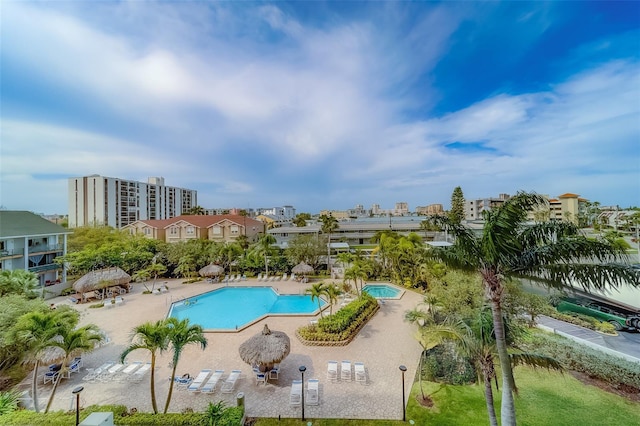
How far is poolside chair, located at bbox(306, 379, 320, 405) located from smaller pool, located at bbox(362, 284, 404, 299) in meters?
12.0

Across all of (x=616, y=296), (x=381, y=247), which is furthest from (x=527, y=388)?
(x=381, y=247)

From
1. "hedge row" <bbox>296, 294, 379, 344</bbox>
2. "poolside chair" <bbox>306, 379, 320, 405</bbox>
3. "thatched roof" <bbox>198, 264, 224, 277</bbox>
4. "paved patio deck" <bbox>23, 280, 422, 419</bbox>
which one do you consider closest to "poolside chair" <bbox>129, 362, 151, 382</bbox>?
"paved patio deck" <bbox>23, 280, 422, 419</bbox>

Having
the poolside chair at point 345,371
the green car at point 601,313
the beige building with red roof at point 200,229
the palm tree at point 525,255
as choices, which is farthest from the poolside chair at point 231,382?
the beige building with red roof at point 200,229

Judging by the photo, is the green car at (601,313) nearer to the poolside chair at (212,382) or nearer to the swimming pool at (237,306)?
the swimming pool at (237,306)

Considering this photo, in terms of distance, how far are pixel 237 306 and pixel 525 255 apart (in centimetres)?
1892

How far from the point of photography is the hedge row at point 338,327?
13061 mm

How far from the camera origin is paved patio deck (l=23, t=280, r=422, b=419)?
853cm

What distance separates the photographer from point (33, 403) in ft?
28.6

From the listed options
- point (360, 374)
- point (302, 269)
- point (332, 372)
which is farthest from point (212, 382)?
point (302, 269)

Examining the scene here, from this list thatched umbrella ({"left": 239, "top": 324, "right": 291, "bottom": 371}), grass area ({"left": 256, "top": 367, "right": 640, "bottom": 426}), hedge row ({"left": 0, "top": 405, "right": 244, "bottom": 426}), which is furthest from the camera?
thatched umbrella ({"left": 239, "top": 324, "right": 291, "bottom": 371})

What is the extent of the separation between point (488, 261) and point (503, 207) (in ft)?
4.03

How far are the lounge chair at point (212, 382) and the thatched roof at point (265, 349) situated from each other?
38.8 inches

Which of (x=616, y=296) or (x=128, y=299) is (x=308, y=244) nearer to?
(x=128, y=299)

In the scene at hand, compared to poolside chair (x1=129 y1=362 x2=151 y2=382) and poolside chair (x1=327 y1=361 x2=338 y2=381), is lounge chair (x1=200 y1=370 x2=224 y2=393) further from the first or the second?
Answer: poolside chair (x1=327 y1=361 x2=338 y2=381)
